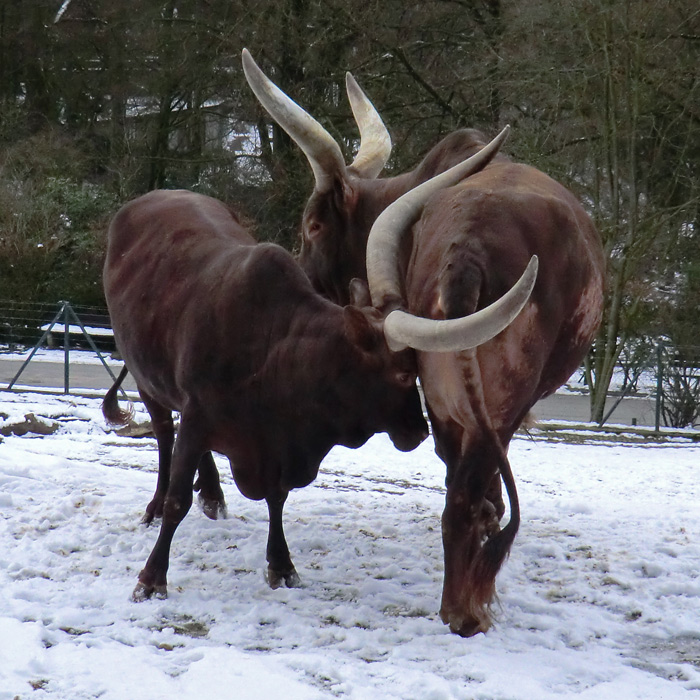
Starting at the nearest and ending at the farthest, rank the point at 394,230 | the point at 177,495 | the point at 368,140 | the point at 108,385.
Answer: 1. the point at 394,230
2. the point at 177,495
3. the point at 368,140
4. the point at 108,385

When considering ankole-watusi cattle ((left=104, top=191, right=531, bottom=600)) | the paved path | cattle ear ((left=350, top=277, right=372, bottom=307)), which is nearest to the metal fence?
the paved path

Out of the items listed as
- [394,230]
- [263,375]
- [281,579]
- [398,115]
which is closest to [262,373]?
[263,375]

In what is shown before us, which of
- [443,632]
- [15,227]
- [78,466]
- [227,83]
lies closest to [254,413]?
[443,632]

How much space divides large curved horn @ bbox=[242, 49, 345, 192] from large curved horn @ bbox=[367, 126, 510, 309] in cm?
90

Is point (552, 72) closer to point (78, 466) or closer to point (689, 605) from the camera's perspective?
point (78, 466)

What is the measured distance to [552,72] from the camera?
13219 mm

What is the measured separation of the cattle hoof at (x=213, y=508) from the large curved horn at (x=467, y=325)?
2.34 m

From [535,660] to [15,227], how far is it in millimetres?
19400

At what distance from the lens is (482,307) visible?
3891 mm

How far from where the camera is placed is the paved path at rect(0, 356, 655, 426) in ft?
49.8

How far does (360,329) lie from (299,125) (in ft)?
4.81

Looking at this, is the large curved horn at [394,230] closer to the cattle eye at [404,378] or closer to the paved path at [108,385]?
the cattle eye at [404,378]

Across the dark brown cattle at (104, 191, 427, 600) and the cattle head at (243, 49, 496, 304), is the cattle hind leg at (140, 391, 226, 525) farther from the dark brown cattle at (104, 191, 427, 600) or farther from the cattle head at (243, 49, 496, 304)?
the cattle head at (243, 49, 496, 304)

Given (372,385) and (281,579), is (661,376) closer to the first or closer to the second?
(281,579)
